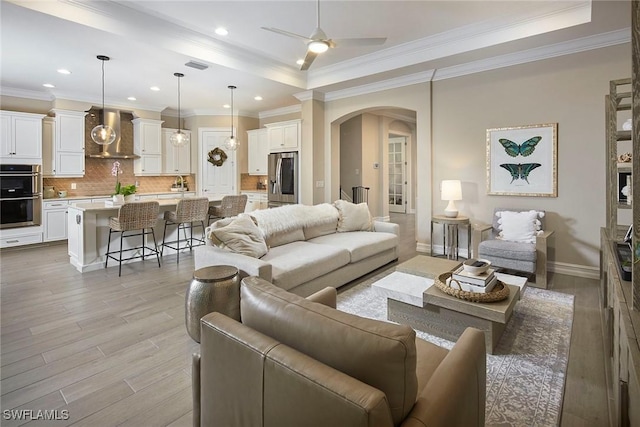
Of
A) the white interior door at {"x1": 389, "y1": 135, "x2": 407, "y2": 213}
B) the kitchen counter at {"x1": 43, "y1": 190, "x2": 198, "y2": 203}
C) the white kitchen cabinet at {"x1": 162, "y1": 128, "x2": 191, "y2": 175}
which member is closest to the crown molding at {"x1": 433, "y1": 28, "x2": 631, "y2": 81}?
the white interior door at {"x1": 389, "y1": 135, "x2": 407, "y2": 213}

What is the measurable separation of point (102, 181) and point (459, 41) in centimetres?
762

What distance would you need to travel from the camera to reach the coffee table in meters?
2.43

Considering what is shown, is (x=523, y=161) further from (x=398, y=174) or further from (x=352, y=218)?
(x=398, y=174)

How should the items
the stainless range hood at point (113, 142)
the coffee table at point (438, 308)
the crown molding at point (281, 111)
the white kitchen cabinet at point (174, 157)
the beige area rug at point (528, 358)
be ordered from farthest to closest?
1. the white kitchen cabinet at point (174, 157)
2. the crown molding at point (281, 111)
3. the stainless range hood at point (113, 142)
4. the coffee table at point (438, 308)
5. the beige area rug at point (528, 358)

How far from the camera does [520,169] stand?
15.6 ft

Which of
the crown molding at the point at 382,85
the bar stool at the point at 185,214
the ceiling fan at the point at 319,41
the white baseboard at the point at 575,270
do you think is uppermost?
the crown molding at the point at 382,85

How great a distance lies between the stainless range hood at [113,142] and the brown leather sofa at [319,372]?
7429mm

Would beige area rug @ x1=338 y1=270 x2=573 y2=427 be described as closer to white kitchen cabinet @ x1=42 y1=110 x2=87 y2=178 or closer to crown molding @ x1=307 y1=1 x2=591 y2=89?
crown molding @ x1=307 y1=1 x2=591 y2=89

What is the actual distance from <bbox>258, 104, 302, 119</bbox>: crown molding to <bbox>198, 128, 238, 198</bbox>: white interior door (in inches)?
39.9

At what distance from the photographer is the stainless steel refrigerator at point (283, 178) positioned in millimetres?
7070

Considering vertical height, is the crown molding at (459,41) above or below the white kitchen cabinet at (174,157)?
above

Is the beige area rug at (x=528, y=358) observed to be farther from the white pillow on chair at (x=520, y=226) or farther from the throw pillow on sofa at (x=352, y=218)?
the throw pillow on sofa at (x=352, y=218)

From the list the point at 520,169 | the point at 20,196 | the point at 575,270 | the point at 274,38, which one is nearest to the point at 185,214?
the point at 274,38

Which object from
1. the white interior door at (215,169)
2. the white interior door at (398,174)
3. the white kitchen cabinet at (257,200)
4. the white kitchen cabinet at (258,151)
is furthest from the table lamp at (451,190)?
the white interior door at (398,174)
